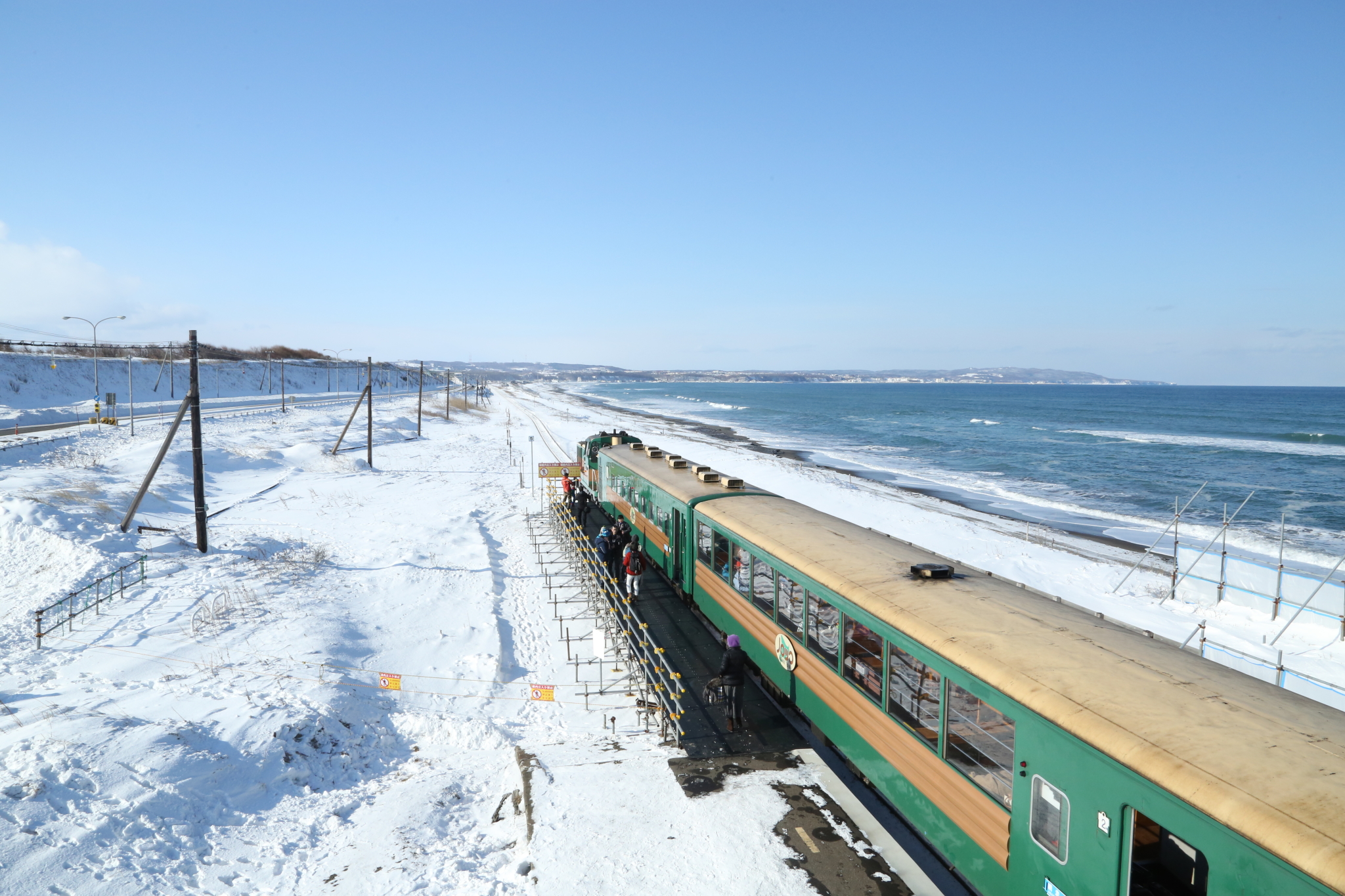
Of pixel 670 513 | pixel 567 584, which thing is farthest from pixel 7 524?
pixel 670 513

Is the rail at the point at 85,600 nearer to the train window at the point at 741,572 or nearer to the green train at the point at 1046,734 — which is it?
the train window at the point at 741,572

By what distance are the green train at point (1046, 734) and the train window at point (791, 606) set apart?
3 cm

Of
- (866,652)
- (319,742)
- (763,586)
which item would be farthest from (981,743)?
(319,742)

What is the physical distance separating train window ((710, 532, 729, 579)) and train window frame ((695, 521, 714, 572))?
154mm

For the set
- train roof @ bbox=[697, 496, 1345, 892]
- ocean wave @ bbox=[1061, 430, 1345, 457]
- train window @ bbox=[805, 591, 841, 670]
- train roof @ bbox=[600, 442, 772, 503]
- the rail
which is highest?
train roof @ bbox=[600, 442, 772, 503]

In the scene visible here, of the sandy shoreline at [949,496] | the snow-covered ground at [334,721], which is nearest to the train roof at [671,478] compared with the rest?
the snow-covered ground at [334,721]

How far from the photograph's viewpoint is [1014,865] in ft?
19.0

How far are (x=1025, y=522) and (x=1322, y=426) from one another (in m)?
85.4

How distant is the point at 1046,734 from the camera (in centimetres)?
537

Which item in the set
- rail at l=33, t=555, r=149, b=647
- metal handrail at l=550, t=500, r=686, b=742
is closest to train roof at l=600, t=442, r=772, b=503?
metal handrail at l=550, t=500, r=686, b=742

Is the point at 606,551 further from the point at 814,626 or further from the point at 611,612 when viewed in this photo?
the point at 814,626

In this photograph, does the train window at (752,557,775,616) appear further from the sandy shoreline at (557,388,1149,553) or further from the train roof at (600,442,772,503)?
the sandy shoreline at (557,388,1149,553)

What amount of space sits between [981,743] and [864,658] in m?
1.90

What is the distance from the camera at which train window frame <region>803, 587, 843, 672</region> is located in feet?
28.3
